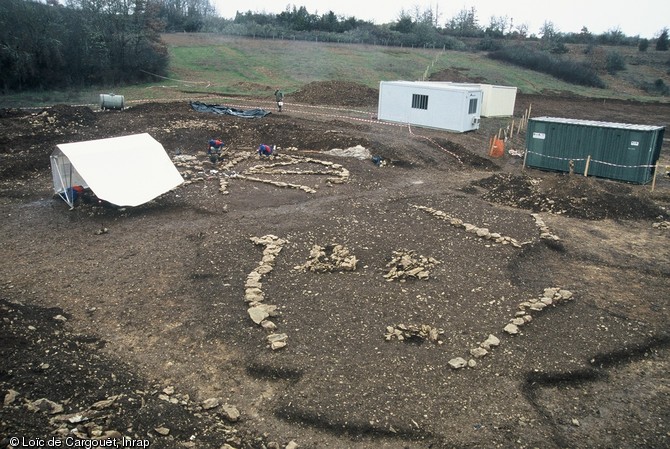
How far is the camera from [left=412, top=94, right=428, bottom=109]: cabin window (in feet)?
98.5

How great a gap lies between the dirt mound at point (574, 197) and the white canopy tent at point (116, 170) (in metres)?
11.1

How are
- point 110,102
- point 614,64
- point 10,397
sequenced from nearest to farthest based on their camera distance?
1. point 10,397
2. point 110,102
3. point 614,64

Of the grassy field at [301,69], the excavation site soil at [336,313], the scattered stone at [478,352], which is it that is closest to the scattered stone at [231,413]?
the excavation site soil at [336,313]

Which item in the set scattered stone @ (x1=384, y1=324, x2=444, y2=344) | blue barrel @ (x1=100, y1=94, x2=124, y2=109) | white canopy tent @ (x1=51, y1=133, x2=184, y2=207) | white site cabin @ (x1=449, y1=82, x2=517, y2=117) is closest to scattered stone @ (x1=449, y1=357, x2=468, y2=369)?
scattered stone @ (x1=384, y1=324, x2=444, y2=344)

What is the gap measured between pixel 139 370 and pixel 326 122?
75.7ft

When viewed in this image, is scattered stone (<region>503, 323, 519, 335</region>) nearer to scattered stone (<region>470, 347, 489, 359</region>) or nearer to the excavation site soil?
the excavation site soil

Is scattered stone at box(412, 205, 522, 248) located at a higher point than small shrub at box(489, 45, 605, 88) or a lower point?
lower

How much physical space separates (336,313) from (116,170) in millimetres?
8862

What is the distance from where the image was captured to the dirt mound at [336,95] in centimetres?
3817

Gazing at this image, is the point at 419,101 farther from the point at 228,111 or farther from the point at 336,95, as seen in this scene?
the point at 228,111

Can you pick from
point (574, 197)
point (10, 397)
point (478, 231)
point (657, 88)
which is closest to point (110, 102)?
point (478, 231)

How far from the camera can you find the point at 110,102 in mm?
28094

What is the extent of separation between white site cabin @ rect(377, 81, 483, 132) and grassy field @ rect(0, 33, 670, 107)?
12771 mm

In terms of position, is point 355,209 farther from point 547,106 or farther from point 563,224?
point 547,106
